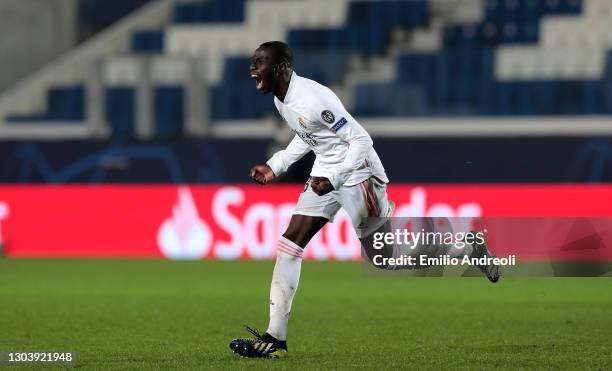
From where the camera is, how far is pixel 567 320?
1032 cm

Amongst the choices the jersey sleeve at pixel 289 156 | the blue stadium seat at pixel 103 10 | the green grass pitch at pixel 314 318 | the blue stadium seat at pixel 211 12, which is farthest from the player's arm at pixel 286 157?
the blue stadium seat at pixel 103 10

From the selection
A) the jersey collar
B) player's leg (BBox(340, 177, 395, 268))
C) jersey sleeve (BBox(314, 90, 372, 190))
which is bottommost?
player's leg (BBox(340, 177, 395, 268))

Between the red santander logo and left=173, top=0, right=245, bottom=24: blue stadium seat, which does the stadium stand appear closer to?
left=173, top=0, right=245, bottom=24: blue stadium seat

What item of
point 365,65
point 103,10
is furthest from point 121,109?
point 103,10

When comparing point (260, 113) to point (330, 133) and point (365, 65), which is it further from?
point (330, 133)

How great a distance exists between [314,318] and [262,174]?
3.26 m

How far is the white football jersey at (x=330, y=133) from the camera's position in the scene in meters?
7.36

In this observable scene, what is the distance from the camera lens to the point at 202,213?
18344mm

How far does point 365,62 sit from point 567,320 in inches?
507

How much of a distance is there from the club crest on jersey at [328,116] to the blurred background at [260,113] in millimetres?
10328

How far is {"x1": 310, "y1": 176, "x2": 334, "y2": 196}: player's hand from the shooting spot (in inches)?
287

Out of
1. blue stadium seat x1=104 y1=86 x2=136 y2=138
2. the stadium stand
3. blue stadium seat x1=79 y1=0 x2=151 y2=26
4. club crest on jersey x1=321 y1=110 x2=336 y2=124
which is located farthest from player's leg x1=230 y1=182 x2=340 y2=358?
blue stadium seat x1=79 y1=0 x2=151 y2=26

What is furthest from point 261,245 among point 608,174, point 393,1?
point 393,1

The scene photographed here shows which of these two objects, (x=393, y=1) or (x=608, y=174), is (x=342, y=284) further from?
(x=393, y=1)
